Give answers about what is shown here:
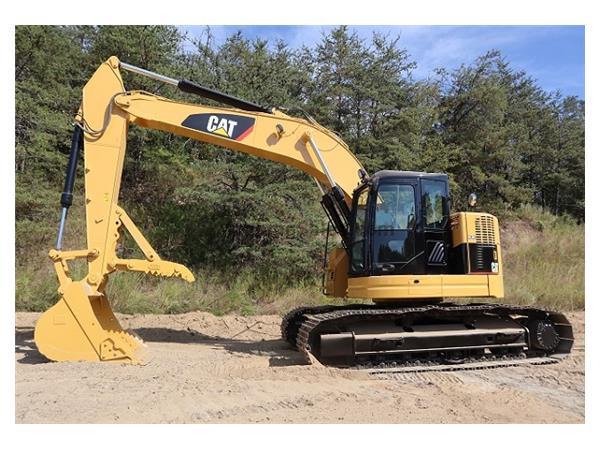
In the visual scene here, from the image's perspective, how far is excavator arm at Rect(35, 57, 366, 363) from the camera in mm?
Answer: 6656

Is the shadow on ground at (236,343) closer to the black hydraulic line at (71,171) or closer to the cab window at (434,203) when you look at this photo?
the cab window at (434,203)

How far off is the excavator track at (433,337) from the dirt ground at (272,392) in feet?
1.11

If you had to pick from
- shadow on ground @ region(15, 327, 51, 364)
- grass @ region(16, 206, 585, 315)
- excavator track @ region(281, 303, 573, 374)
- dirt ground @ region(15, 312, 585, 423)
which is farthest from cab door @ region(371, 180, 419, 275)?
grass @ region(16, 206, 585, 315)

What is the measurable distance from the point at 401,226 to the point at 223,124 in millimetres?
2995

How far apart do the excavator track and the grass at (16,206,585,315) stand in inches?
185

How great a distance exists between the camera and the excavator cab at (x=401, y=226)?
23.9ft

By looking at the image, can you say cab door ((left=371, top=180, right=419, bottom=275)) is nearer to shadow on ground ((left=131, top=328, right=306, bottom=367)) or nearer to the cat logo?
shadow on ground ((left=131, top=328, right=306, bottom=367))

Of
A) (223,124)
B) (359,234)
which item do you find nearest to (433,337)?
(359,234)

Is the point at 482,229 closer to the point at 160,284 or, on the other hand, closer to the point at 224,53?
the point at 160,284

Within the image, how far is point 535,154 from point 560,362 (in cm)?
2032

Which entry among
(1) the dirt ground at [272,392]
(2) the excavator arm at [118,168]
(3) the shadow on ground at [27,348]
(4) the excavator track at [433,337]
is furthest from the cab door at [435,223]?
(3) the shadow on ground at [27,348]

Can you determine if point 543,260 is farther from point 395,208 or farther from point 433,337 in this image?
point 395,208

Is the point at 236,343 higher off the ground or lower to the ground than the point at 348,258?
lower

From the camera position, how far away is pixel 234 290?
12852mm
